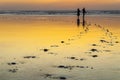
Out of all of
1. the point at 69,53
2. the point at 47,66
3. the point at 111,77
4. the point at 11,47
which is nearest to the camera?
the point at 111,77

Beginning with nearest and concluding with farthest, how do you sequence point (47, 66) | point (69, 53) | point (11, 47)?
point (47, 66)
point (69, 53)
point (11, 47)

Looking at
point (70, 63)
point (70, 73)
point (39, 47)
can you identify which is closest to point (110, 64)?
point (70, 63)

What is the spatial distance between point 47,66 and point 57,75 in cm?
203

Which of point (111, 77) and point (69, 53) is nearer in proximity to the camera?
point (111, 77)

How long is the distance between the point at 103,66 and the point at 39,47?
7.45 m

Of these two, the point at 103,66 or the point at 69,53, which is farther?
the point at 69,53

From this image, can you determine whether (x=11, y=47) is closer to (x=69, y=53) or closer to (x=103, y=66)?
(x=69, y=53)

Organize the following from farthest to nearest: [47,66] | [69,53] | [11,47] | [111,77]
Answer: [11,47] < [69,53] < [47,66] < [111,77]

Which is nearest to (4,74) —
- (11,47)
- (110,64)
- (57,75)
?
(57,75)

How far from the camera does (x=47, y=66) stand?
15.1m

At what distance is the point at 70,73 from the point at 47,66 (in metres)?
1.93

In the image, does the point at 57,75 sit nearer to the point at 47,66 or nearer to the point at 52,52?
the point at 47,66

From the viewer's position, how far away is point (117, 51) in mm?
20000

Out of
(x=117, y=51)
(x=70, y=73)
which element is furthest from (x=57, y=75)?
(x=117, y=51)
